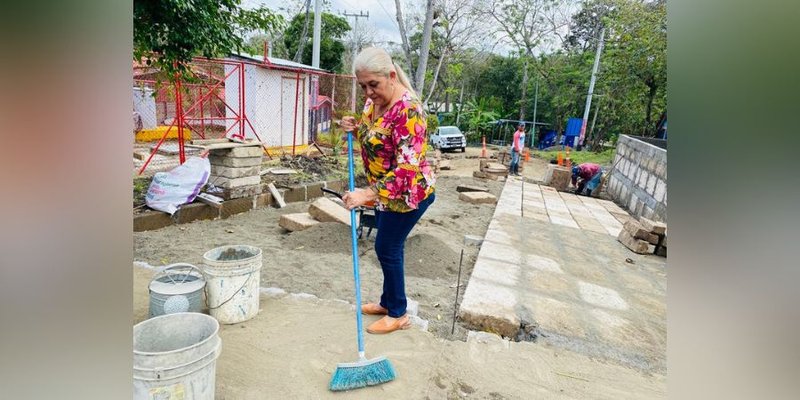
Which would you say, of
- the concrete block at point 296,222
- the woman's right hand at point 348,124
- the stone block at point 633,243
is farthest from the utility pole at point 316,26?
the woman's right hand at point 348,124

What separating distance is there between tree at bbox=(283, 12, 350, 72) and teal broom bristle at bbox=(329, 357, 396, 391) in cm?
2210

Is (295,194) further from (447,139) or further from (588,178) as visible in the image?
(447,139)

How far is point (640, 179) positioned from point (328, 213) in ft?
26.0

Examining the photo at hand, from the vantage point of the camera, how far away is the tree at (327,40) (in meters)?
22.9

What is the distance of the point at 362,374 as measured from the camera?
7.47 ft

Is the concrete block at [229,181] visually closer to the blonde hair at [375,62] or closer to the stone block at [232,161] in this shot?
the stone block at [232,161]

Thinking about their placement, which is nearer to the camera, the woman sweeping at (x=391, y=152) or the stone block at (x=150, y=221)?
the woman sweeping at (x=391, y=152)

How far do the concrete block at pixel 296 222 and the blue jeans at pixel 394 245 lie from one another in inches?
114

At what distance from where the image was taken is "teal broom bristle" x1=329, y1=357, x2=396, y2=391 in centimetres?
223

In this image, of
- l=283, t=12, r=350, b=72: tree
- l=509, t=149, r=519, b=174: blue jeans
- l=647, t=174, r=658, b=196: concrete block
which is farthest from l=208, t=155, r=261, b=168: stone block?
l=283, t=12, r=350, b=72: tree

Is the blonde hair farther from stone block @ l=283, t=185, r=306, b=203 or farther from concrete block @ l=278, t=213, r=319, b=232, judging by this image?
stone block @ l=283, t=185, r=306, b=203

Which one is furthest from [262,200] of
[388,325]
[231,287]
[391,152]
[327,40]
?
[327,40]
